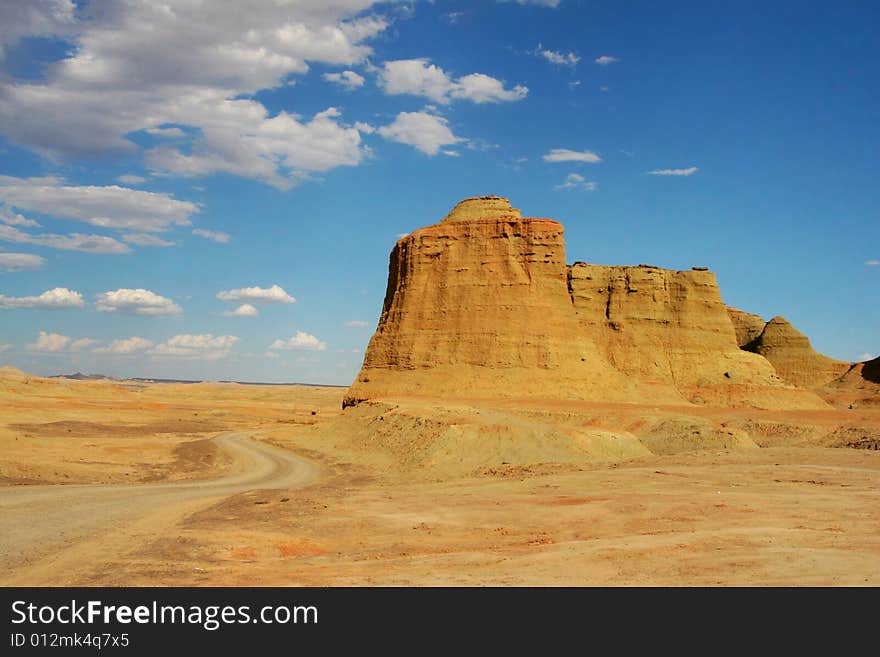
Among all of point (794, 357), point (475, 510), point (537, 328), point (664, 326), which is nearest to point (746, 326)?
point (794, 357)

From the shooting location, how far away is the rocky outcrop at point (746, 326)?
11162cm

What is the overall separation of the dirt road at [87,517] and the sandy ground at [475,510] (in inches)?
3.5

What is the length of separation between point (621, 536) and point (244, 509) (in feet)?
35.1

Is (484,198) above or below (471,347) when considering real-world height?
above

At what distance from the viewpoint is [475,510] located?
59.3ft

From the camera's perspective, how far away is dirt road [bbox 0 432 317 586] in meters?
11.9

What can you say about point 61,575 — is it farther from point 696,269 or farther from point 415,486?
point 696,269

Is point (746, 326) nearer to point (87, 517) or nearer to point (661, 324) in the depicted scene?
point (661, 324)

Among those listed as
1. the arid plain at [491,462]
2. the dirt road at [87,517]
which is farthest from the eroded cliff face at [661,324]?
the dirt road at [87,517]

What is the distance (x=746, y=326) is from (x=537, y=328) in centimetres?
6754

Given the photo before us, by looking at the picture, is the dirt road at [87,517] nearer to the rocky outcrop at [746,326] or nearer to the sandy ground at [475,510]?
the sandy ground at [475,510]

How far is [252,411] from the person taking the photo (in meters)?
88.5

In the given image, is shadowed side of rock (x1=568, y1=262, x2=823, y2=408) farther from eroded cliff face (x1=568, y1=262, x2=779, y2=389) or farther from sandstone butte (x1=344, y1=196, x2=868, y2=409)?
sandstone butte (x1=344, y1=196, x2=868, y2=409)

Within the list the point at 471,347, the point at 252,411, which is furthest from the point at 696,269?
the point at 252,411
